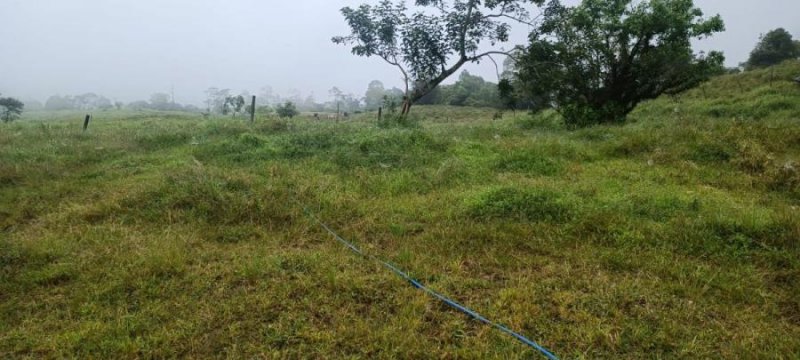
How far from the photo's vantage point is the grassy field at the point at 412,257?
9.83ft

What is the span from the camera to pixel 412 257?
13.6ft

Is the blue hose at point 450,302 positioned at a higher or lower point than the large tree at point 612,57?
lower

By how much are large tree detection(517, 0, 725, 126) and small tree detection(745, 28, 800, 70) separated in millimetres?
24055

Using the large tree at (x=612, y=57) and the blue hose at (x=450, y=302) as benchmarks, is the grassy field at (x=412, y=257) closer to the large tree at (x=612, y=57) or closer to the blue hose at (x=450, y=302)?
the blue hose at (x=450, y=302)

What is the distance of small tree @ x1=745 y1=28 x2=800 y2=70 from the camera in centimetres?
2934

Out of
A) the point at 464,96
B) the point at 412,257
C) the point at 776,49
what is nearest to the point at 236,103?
the point at 464,96

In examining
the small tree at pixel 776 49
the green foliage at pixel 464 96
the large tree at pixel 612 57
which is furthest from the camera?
the green foliage at pixel 464 96

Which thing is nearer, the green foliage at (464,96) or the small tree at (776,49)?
the small tree at (776,49)

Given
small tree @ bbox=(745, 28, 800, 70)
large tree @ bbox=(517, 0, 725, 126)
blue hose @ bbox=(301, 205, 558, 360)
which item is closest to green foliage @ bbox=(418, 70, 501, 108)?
small tree @ bbox=(745, 28, 800, 70)

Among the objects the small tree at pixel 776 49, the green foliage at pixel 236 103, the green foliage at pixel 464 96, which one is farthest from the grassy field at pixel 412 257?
the green foliage at pixel 464 96

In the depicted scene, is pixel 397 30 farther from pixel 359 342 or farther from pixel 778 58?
pixel 778 58

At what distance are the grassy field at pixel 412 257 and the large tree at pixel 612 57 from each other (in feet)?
17.2

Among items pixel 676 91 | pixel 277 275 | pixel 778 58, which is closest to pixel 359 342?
pixel 277 275

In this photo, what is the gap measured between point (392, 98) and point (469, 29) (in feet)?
17.8
